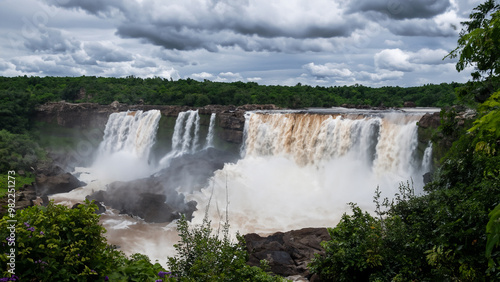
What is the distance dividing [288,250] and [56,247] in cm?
899

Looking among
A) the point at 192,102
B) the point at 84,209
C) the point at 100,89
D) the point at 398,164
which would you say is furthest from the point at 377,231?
the point at 100,89

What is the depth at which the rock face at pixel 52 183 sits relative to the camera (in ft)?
77.2

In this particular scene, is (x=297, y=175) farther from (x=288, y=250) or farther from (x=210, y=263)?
(x=210, y=263)

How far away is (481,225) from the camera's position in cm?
556

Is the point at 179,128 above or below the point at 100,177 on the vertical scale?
above

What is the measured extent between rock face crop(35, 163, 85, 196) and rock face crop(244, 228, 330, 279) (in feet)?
51.4

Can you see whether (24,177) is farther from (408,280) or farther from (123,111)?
(408,280)

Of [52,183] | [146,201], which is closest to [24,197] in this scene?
[52,183]

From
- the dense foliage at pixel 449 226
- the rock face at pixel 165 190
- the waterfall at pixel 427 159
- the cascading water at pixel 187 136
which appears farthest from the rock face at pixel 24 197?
the waterfall at pixel 427 159

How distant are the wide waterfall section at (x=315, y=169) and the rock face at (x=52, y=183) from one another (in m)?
9.38

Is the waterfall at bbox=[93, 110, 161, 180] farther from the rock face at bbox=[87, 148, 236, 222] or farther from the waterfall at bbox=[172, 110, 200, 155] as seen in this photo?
the rock face at bbox=[87, 148, 236, 222]

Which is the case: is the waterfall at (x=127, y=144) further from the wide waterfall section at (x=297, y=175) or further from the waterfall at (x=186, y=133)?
the waterfall at (x=186, y=133)

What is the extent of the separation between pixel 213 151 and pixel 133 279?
80.0 ft

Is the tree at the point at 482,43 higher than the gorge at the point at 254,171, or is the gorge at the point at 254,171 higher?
the tree at the point at 482,43
